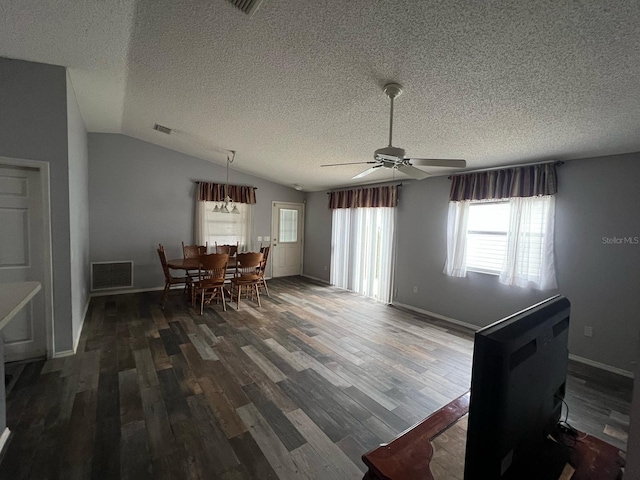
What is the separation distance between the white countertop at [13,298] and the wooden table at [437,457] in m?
1.55

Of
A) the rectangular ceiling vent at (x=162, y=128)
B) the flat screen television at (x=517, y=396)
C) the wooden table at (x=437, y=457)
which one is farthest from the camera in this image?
the rectangular ceiling vent at (x=162, y=128)

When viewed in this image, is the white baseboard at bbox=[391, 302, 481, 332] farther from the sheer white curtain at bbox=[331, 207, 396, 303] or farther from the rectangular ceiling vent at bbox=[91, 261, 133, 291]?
the rectangular ceiling vent at bbox=[91, 261, 133, 291]

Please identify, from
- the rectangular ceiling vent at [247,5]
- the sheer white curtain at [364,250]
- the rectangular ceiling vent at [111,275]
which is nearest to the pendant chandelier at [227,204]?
the rectangular ceiling vent at [111,275]

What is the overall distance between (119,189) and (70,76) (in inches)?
99.5

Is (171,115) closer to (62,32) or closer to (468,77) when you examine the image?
(62,32)

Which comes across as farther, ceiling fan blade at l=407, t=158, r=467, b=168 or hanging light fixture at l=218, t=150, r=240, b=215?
hanging light fixture at l=218, t=150, r=240, b=215

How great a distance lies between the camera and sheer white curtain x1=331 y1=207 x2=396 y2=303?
200 inches

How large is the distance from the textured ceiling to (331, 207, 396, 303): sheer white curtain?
2.04 metres

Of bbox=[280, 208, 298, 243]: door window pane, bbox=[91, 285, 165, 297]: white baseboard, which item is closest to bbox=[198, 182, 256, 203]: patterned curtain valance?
bbox=[280, 208, 298, 243]: door window pane

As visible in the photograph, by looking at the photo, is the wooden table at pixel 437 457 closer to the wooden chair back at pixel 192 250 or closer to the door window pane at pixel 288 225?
the wooden chair back at pixel 192 250

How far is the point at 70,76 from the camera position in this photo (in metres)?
2.72

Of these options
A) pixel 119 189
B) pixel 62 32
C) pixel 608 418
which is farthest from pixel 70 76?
pixel 608 418

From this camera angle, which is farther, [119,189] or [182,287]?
[182,287]

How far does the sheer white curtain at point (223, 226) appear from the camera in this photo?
5641 mm
